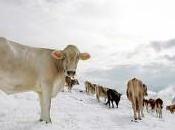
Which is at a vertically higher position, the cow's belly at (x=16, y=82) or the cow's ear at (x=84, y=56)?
the cow's ear at (x=84, y=56)

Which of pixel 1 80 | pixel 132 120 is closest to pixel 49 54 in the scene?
pixel 1 80

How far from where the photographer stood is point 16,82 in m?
16.3

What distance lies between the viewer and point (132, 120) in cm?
2264

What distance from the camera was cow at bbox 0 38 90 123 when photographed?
1617 cm

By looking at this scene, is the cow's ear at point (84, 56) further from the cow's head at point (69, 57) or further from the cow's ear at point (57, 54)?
the cow's ear at point (57, 54)

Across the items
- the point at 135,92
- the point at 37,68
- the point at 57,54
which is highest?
the point at 57,54

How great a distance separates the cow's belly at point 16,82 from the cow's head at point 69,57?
130 cm

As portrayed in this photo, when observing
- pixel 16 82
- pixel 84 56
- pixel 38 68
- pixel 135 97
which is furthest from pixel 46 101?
pixel 135 97

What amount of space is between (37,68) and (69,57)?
133 centimetres

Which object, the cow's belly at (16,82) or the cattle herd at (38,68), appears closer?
the cow's belly at (16,82)

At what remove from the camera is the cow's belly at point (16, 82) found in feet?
52.6

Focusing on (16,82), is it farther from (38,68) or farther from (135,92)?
(135,92)

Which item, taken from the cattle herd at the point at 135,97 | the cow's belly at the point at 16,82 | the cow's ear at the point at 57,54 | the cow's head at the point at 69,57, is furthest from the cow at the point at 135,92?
the cow's belly at the point at 16,82

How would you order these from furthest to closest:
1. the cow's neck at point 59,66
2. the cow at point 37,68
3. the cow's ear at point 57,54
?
the cow's neck at point 59,66, the cow's ear at point 57,54, the cow at point 37,68
